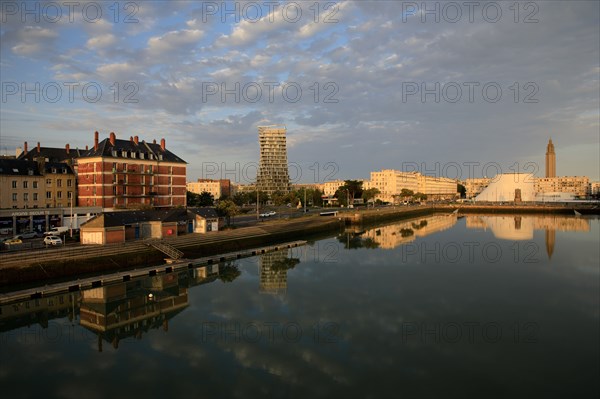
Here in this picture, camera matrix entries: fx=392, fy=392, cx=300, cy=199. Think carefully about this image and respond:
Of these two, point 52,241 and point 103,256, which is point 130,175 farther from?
point 103,256

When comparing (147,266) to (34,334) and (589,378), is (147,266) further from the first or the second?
(589,378)

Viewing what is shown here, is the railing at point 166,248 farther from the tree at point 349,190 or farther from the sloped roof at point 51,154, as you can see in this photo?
the tree at point 349,190

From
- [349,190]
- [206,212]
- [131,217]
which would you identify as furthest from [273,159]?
[131,217]

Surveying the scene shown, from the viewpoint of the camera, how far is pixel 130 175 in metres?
64.0

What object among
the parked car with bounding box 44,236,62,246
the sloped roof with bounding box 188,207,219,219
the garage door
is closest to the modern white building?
the sloped roof with bounding box 188,207,219,219

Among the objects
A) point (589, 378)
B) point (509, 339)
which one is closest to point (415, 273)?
point (509, 339)

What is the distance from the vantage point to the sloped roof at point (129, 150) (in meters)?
61.2

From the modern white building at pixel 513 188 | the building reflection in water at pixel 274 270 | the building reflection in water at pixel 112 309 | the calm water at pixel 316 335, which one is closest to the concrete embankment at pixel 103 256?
the building reflection in water at pixel 112 309

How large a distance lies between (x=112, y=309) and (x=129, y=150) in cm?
4269

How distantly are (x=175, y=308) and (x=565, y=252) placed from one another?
50091mm

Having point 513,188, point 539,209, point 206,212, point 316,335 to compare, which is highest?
point 513,188

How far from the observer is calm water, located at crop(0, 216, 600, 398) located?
1766cm

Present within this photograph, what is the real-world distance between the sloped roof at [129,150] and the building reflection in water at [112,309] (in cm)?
3360

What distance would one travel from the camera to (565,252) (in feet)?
171
